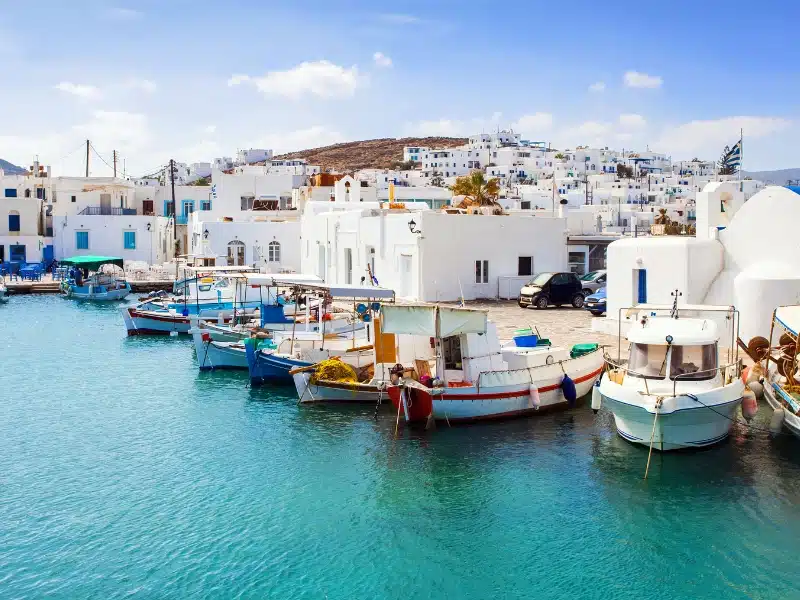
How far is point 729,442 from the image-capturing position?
17156 millimetres

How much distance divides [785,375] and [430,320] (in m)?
7.79

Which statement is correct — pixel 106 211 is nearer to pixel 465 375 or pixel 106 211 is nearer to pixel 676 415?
pixel 465 375

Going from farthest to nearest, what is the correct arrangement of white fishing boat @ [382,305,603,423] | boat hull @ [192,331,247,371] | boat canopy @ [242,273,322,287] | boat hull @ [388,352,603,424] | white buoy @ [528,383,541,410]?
boat hull @ [192,331,247,371], boat canopy @ [242,273,322,287], white buoy @ [528,383,541,410], white fishing boat @ [382,305,603,423], boat hull @ [388,352,603,424]

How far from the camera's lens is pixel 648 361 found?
16844 mm

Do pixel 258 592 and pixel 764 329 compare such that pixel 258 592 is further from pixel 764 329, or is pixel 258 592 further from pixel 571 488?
pixel 764 329

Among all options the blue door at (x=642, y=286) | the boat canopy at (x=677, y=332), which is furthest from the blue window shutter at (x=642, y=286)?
the boat canopy at (x=677, y=332)

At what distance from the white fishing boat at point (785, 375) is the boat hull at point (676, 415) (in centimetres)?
99

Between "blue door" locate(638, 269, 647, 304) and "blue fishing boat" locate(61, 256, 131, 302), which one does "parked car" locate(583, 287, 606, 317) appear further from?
"blue fishing boat" locate(61, 256, 131, 302)

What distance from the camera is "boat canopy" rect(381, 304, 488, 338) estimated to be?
61.4 ft

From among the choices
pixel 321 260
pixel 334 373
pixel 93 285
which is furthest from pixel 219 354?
pixel 93 285

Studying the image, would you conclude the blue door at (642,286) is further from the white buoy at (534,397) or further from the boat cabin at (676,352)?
the boat cabin at (676,352)

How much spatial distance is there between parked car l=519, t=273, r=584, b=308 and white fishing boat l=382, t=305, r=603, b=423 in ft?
39.6

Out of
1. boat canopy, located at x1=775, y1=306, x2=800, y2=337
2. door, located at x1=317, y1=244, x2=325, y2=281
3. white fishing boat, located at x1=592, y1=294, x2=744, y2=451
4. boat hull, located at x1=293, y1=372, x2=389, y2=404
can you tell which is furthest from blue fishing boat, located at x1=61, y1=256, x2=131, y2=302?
boat canopy, located at x1=775, y1=306, x2=800, y2=337

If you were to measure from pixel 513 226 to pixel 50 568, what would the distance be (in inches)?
1073
